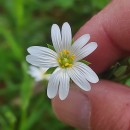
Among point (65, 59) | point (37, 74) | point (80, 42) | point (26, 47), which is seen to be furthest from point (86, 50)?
point (26, 47)

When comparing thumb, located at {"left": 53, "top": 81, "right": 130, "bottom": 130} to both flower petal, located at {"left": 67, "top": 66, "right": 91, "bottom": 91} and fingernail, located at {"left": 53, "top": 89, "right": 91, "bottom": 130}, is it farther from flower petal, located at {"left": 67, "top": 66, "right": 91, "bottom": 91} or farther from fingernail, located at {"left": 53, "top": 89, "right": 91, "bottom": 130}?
flower petal, located at {"left": 67, "top": 66, "right": 91, "bottom": 91}

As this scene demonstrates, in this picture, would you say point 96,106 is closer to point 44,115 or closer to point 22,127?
point 22,127

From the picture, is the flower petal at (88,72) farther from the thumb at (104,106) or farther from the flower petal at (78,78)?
the thumb at (104,106)

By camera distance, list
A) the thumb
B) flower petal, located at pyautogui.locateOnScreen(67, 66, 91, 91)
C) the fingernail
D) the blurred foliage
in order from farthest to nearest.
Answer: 1. the blurred foliage
2. the fingernail
3. the thumb
4. flower petal, located at pyautogui.locateOnScreen(67, 66, 91, 91)

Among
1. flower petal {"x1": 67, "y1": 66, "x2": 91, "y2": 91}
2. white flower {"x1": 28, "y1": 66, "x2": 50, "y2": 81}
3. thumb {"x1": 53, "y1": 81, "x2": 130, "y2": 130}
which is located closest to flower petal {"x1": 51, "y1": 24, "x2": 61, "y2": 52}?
flower petal {"x1": 67, "y1": 66, "x2": 91, "y2": 91}

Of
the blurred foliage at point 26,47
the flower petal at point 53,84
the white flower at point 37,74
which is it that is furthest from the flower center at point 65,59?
the white flower at point 37,74

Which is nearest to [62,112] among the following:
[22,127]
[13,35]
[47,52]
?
[47,52]
